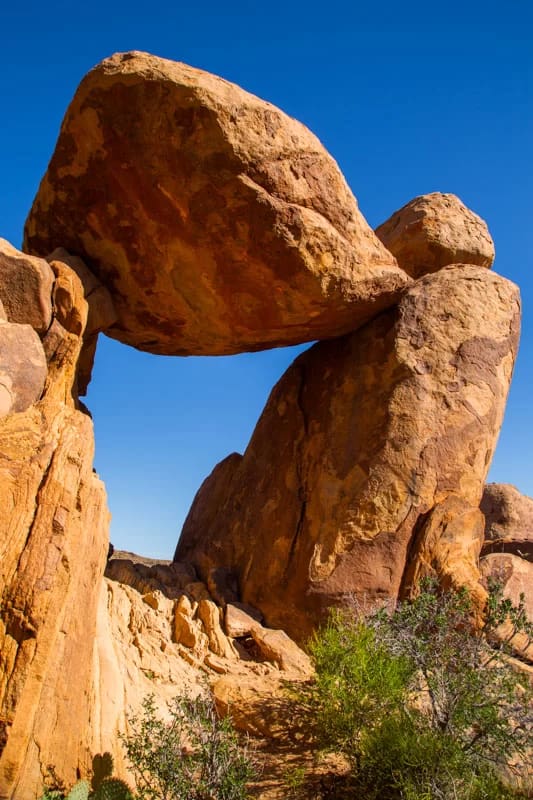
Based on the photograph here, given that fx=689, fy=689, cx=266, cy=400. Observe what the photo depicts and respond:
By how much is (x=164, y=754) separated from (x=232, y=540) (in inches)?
163

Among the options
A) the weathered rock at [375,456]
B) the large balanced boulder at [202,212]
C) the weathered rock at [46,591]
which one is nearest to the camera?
the weathered rock at [46,591]

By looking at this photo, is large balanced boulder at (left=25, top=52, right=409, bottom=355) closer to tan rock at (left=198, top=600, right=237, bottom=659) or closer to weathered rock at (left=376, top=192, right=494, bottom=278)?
weathered rock at (left=376, top=192, right=494, bottom=278)

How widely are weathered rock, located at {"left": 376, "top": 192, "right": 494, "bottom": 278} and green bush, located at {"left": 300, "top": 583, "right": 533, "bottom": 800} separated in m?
5.23

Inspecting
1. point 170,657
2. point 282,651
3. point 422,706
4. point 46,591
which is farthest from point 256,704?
point 46,591

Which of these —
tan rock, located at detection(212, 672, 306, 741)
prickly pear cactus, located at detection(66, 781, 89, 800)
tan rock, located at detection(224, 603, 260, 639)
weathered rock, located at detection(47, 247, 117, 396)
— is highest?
weathered rock, located at detection(47, 247, 117, 396)

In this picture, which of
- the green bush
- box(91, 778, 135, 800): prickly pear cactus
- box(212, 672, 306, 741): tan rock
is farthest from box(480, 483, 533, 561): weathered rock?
box(91, 778, 135, 800): prickly pear cactus

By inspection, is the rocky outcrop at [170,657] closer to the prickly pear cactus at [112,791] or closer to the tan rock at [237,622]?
the tan rock at [237,622]

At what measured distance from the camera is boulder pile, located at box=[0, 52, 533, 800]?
6.37 m

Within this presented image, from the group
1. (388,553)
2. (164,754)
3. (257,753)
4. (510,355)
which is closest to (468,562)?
(388,553)

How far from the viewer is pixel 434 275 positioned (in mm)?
9398

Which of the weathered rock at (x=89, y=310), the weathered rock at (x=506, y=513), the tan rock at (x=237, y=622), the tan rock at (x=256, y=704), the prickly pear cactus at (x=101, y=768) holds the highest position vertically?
the weathered rock at (x=506, y=513)

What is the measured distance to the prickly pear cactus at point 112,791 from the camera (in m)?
4.69

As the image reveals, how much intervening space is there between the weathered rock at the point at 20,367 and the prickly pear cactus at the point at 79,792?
106 inches

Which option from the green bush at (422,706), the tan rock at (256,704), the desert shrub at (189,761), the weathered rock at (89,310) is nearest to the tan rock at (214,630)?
the tan rock at (256,704)
